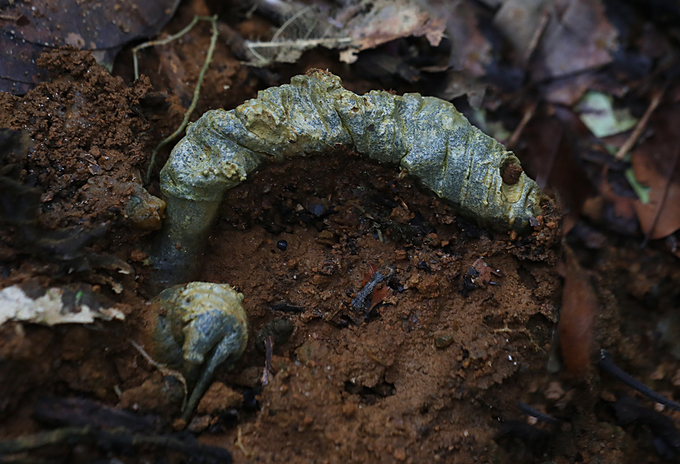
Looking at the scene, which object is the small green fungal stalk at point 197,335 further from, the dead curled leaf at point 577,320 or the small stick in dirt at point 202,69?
the dead curled leaf at point 577,320

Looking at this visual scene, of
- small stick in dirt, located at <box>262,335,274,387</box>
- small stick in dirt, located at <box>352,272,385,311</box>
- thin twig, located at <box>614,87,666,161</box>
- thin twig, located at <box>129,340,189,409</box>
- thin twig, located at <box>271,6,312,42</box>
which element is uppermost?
thin twig, located at <box>614,87,666,161</box>

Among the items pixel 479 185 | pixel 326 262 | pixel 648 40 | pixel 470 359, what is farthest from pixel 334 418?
pixel 648 40

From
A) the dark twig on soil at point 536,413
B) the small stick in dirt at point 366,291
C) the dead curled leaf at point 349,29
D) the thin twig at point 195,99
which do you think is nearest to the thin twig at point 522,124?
the dead curled leaf at point 349,29

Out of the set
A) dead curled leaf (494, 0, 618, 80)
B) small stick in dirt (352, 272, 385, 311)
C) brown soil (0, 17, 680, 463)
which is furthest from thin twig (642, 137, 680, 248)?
small stick in dirt (352, 272, 385, 311)

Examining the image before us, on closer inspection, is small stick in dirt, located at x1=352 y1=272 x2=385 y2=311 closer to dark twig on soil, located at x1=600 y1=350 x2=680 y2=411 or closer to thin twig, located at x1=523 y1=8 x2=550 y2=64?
dark twig on soil, located at x1=600 y1=350 x2=680 y2=411

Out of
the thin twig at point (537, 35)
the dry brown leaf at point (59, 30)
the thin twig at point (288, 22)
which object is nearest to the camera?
the dry brown leaf at point (59, 30)

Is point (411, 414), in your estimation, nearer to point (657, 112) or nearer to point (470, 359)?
point (470, 359)

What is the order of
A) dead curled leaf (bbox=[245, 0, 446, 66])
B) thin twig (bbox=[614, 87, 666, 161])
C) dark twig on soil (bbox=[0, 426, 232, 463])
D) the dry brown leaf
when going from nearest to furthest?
dark twig on soil (bbox=[0, 426, 232, 463]), thin twig (bbox=[614, 87, 666, 161]), the dry brown leaf, dead curled leaf (bbox=[245, 0, 446, 66])
